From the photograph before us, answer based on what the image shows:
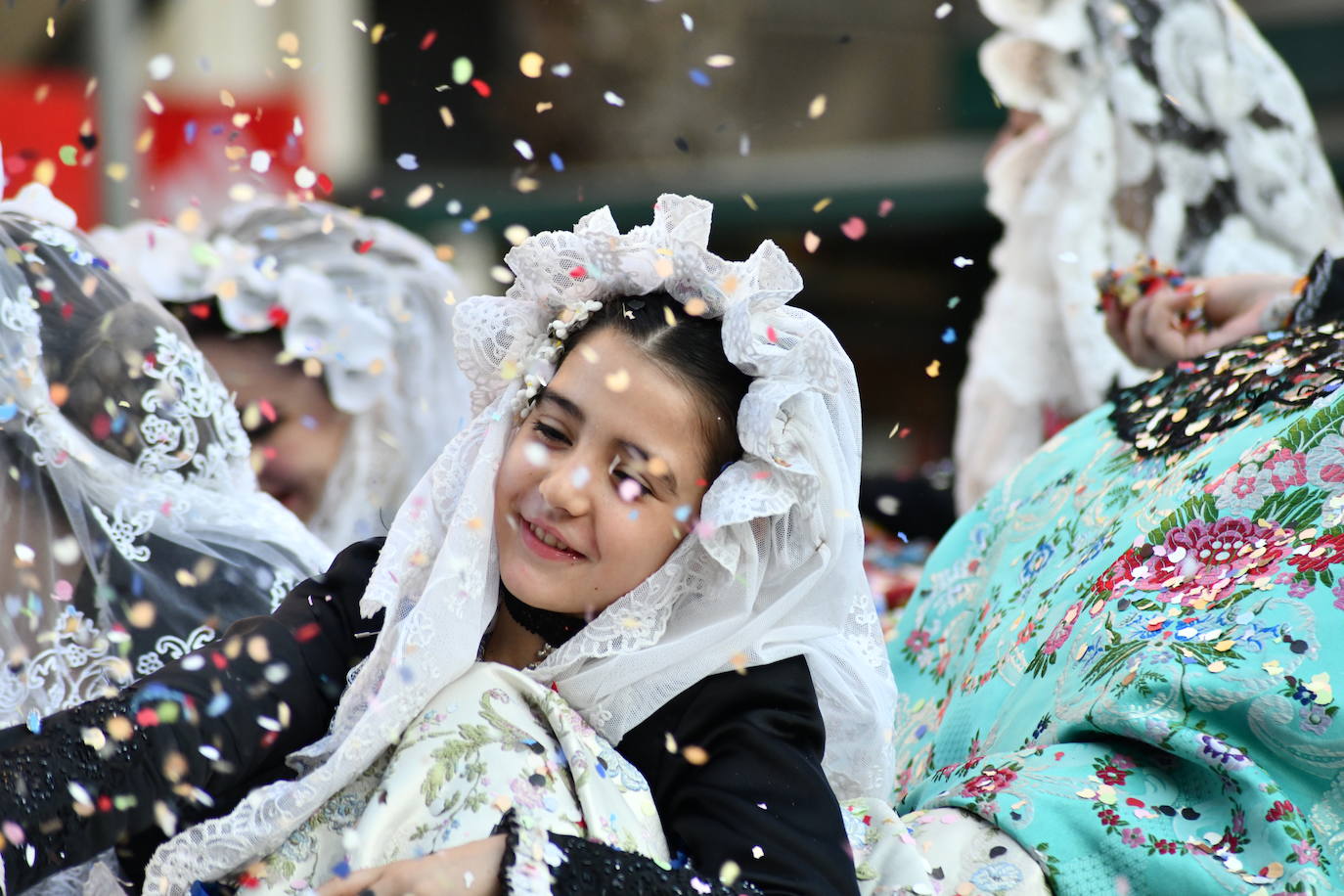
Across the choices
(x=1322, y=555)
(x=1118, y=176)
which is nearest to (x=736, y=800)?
(x=1322, y=555)

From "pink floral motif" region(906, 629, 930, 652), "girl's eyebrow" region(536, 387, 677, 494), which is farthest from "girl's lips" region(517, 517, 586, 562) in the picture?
"pink floral motif" region(906, 629, 930, 652)

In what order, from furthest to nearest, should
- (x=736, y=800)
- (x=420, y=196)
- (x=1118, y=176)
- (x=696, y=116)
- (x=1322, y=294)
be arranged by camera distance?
(x=696, y=116) < (x=420, y=196) < (x=1118, y=176) < (x=1322, y=294) < (x=736, y=800)

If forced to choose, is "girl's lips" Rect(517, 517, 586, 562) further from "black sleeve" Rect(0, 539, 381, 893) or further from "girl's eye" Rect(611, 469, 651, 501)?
"black sleeve" Rect(0, 539, 381, 893)

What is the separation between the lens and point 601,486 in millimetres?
1589

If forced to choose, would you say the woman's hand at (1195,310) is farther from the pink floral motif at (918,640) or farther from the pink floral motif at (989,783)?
the pink floral motif at (989,783)

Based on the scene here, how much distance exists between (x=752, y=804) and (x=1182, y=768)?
534 millimetres

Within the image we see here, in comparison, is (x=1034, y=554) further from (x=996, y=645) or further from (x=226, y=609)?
(x=226, y=609)

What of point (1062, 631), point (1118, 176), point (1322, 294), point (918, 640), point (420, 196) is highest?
point (1322, 294)

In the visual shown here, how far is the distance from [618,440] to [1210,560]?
0.79 m

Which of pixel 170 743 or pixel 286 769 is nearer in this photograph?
pixel 170 743

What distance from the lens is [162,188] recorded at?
608 cm

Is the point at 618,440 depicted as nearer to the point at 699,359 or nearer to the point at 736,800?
the point at 699,359

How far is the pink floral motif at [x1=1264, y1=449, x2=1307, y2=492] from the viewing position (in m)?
1.87

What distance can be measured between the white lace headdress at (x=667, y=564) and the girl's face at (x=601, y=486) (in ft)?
0.09
